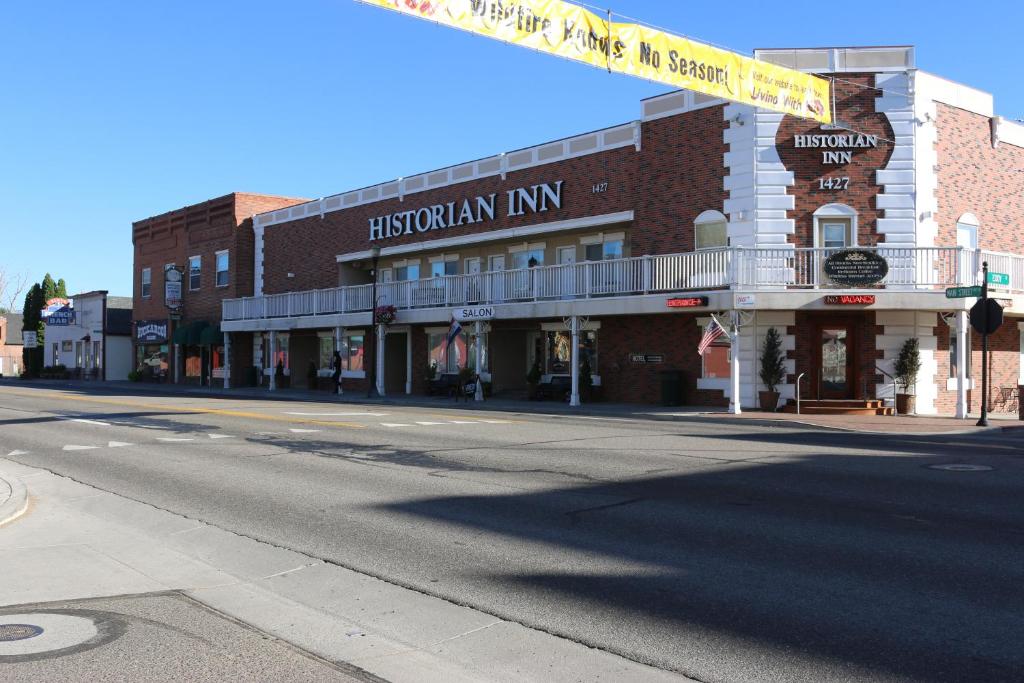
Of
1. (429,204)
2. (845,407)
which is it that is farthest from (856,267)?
(429,204)

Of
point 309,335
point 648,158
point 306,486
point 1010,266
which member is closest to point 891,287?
point 1010,266

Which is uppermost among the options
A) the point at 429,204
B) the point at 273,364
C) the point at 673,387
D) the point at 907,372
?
the point at 429,204

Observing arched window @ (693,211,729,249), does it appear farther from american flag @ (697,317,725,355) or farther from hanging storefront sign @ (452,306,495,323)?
hanging storefront sign @ (452,306,495,323)

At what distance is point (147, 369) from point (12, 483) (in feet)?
144

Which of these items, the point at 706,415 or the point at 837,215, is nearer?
the point at 706,415

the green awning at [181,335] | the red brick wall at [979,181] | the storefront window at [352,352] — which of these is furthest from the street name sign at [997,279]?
the green awning at [181,335]

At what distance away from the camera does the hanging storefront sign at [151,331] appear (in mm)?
50469

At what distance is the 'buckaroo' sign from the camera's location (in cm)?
2344

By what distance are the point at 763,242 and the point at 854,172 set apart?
3078 millimetres

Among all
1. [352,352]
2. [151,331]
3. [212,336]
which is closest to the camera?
[352,352]

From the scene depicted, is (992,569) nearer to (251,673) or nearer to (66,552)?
(251,673)

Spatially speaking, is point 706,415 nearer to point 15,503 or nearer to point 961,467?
point 961,467

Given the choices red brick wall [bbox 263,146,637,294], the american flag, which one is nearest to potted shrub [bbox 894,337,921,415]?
the american flag

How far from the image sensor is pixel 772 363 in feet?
81.3
